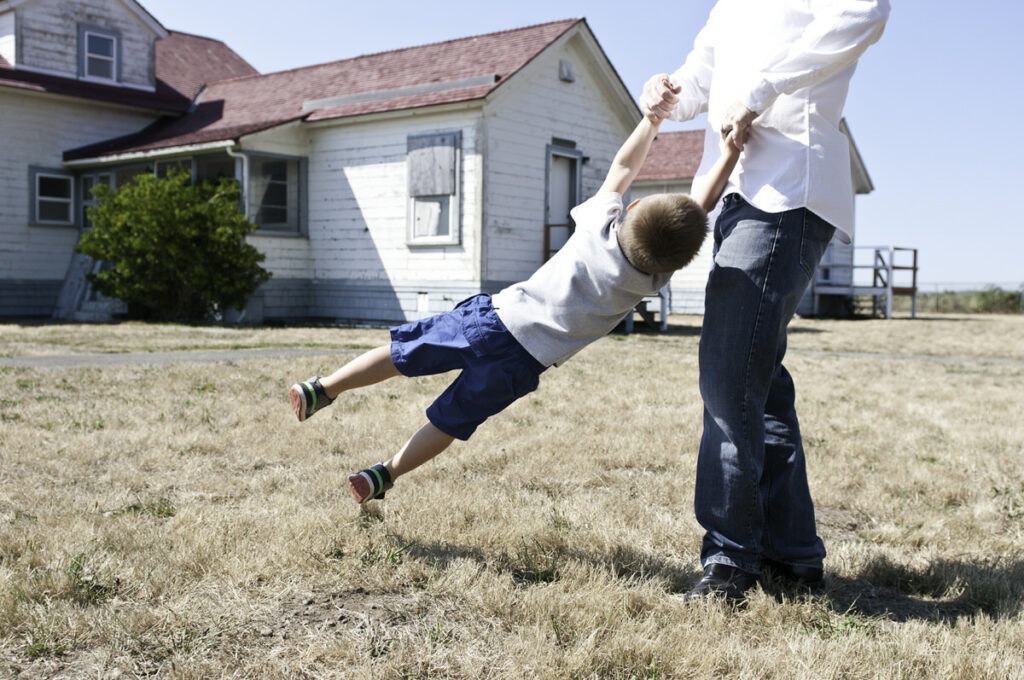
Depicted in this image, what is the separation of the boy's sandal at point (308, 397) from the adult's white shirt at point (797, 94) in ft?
5.16

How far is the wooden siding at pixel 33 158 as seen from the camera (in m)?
19.1

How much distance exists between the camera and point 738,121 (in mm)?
2762

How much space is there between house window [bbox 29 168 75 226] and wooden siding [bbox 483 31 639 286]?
995 cm

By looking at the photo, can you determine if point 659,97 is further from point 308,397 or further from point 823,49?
point 308,397

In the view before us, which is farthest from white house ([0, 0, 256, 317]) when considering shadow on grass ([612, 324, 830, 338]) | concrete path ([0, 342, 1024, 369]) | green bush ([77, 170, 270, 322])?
concrete path ([0, 342, 1024, 369])

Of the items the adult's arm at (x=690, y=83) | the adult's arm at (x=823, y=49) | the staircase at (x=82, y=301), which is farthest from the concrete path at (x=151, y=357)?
the staircase at (x=82, y=301)

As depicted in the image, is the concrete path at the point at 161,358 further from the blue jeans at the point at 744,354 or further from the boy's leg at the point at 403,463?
the blue jeans at the point at 744,354

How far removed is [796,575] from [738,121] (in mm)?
1476

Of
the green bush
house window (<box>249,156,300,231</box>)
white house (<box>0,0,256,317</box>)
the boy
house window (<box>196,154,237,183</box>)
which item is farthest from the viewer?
white house (<box>0,0,256,317</box>)

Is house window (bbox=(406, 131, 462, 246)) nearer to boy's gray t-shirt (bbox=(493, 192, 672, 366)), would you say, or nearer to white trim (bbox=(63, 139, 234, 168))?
white trim (bbox=(63, 139, 234, 168))

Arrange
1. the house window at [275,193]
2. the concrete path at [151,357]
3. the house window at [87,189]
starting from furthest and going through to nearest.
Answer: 1. the house window at [87,189]
2. the house window at [275,193]
3. the concrete path at [151,357]

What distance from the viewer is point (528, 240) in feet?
55.8

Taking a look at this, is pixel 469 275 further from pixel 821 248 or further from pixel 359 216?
pixel 821 248

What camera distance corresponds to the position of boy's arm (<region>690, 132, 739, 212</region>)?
286cm
